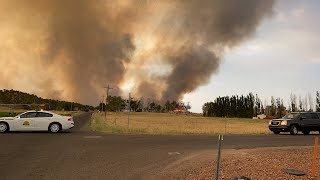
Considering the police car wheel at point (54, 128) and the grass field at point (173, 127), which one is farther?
the grass field at point (173, 127)

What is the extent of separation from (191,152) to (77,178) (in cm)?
722

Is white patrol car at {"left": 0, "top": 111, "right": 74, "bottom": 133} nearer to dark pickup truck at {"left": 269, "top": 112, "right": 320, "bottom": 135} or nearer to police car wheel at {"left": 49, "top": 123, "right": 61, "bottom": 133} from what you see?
police car wheel at {"left": 49, "top": 123, "right": 61, "bottom": 133}

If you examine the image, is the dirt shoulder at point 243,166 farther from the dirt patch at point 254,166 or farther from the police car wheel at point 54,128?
the police car wheel at point 54,128

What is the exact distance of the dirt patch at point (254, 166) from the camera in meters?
10.5

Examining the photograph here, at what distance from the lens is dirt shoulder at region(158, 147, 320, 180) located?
34.7ft

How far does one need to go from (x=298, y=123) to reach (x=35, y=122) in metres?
19.8

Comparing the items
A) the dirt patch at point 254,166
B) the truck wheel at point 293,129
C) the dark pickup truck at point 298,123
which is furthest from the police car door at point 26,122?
the truck wheel at point 293,129

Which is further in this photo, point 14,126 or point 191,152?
point 14,126

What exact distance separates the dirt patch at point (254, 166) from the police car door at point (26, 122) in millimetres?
15578

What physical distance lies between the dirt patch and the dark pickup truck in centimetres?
1680

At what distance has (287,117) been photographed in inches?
1302

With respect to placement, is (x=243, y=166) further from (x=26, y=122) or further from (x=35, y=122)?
(x=26, y=122)

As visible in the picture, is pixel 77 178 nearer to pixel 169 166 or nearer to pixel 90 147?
pixel 169 166

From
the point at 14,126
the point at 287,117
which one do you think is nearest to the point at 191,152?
the point at 14,126
